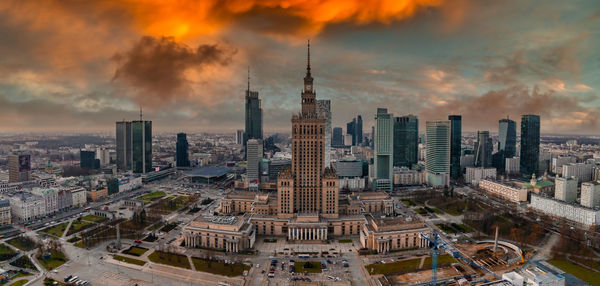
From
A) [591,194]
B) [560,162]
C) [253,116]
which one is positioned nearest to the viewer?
[591,194]

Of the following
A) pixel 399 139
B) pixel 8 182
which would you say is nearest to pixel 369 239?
pixel 399 139

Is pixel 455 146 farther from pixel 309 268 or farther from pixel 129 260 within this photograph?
pixel 129 260

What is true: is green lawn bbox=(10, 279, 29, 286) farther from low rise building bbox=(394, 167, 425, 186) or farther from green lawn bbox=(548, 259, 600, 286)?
low rise building bbox=(394, 167, 425, 186)

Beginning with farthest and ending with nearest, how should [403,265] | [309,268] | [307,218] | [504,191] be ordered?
[504,191], [307,218], [403,265], [309,268]

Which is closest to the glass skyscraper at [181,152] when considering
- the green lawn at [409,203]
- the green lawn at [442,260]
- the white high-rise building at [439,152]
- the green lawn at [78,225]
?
the green lawn at [78,225]

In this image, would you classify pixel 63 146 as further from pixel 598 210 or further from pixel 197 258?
pixel 598 210

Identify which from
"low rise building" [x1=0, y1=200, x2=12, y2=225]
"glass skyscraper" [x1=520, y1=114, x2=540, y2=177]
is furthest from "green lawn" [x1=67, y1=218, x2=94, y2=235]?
"glass skyscraper" [x1=520, y1=114, x2=540, y2=177]

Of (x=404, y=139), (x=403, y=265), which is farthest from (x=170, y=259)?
(x=404, y=139)
